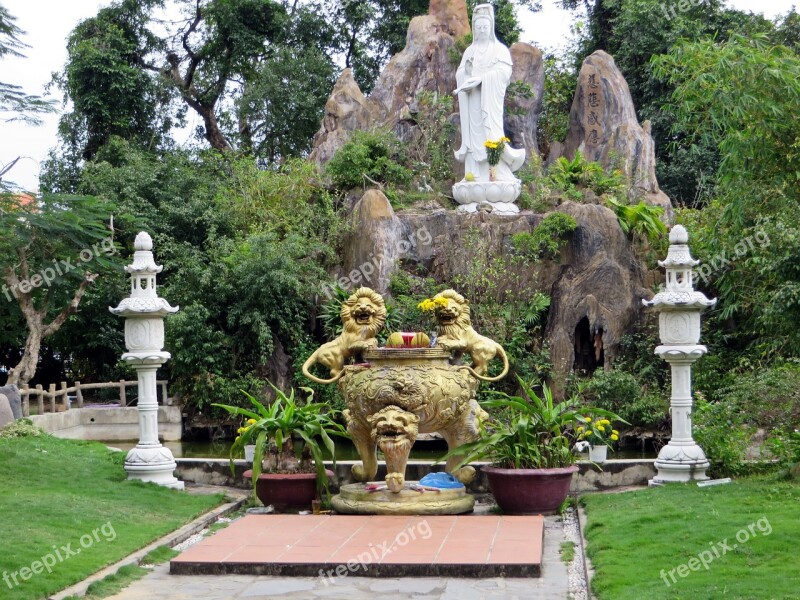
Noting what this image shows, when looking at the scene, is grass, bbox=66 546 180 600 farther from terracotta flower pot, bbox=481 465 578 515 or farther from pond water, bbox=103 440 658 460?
pond water, bbox=103 440 658 460

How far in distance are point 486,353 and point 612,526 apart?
1.93m

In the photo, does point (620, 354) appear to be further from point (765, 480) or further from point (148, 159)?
point (148, 159)

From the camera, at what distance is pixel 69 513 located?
26.2ft

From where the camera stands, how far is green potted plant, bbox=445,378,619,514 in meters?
8.48

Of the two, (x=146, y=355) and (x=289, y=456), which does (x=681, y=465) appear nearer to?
(x=289, y=456)

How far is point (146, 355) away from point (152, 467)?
38.3 inches

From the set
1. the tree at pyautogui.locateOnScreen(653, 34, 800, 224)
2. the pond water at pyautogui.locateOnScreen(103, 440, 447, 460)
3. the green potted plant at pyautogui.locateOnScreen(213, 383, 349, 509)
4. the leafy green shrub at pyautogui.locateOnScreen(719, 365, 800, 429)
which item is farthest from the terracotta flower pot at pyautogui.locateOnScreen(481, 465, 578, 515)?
the pond water at pyautogui.locateOnScreen(103, 440, 447, 460)

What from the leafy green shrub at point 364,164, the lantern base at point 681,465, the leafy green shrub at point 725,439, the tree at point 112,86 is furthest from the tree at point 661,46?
the lantern base at point 681,465

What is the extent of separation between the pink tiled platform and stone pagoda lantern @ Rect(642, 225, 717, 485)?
1707 millimetres

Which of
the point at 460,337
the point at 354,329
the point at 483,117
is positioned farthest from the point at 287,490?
the point at 483,117

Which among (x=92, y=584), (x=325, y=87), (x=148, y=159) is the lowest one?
(x=92, y=584)

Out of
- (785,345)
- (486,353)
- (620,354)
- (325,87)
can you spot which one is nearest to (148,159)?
(325,87)

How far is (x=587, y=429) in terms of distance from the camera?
9617 mm

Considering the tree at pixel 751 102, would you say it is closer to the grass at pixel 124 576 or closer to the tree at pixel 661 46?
the grass at pixel 124 576
